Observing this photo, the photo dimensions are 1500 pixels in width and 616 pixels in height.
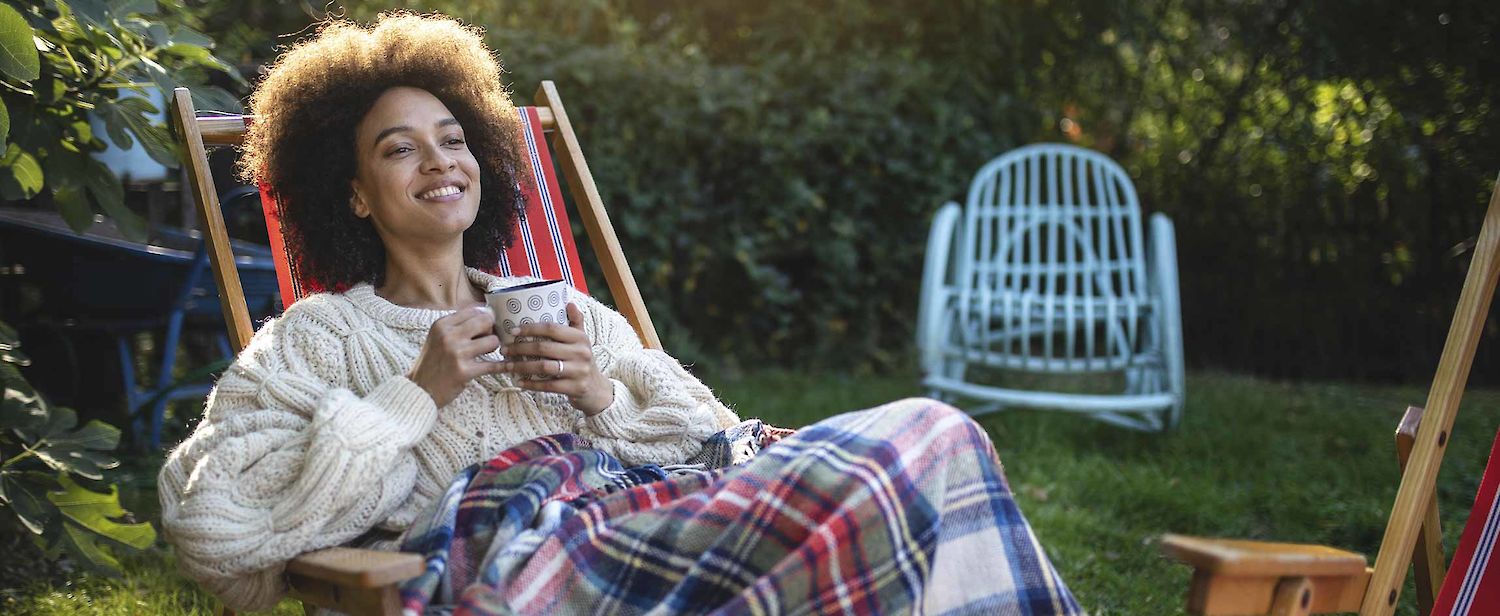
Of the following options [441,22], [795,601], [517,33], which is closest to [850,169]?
[517,33]

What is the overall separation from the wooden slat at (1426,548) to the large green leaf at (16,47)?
88.0 inches

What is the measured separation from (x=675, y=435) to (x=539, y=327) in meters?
0.37

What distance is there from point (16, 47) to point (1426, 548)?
238 cm

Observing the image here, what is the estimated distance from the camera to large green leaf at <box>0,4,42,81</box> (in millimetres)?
1883

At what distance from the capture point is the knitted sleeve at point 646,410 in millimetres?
1941

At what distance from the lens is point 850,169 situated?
17.5 ft

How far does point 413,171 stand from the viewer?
6.45ft

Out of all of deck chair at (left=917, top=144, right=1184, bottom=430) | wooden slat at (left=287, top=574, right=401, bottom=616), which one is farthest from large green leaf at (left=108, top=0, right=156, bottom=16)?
deck chair at (left=917, top=144, right=1184, bottom=430)

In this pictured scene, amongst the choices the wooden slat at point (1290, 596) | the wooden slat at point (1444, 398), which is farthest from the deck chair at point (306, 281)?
the wooden slat at point (1444, 398)

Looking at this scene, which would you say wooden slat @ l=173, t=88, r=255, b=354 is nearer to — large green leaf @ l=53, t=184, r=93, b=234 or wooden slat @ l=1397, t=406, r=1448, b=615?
large green leaf @ l=53, t=184, r=93, b=234

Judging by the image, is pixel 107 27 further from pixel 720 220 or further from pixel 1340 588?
pixel 720 220

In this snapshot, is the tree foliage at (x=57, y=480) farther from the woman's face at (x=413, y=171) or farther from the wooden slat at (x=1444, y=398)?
the wooden slat at (x=1444, y=398)

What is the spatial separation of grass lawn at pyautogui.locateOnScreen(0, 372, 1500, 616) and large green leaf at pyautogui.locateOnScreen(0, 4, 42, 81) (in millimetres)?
1199

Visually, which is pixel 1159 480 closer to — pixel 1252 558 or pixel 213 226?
pixel 1252 558
